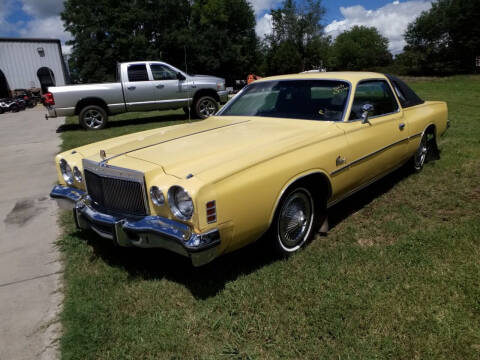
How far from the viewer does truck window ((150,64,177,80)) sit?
1107 centimetres

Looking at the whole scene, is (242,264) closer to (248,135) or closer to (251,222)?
(251,222)

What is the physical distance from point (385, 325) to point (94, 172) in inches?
93.9

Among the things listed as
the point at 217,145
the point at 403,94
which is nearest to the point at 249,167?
the point at 217,145

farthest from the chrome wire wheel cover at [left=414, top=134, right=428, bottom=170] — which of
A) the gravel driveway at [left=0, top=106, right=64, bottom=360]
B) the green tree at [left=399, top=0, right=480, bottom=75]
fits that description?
the green tree at [left=399, top=0, right=480, bottom=75]

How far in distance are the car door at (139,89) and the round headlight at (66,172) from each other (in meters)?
7.69

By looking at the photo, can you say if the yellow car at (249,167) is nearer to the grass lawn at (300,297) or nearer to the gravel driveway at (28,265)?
the grass lawn at (300,297)

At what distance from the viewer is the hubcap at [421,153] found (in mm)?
5074

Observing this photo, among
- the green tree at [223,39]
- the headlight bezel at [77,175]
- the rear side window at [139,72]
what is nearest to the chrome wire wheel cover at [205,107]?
the rear side window at [139,72]

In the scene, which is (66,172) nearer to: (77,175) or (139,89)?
(77,175)

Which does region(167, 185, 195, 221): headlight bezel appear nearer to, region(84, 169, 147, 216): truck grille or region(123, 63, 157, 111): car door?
region(84, 169, 147, 216): truck grille

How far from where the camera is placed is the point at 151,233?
8.09 ft

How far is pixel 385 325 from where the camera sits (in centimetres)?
227

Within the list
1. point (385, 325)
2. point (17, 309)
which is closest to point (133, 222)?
point (17, 309)

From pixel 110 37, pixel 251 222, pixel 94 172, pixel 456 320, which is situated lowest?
pixel 456 320
